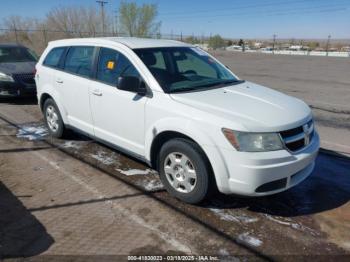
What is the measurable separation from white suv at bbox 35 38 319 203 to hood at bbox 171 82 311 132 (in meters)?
0.01

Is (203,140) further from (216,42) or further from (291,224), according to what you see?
(216,42)

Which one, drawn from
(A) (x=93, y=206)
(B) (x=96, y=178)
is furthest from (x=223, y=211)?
(B) (x=96, y=178)

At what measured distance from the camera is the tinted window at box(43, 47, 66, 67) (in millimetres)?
5973

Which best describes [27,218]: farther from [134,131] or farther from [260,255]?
[260,255]

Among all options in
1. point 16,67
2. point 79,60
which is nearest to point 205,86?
point 79,60

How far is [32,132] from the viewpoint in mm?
6797

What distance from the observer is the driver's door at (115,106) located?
172 inches

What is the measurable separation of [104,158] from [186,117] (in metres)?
2.12

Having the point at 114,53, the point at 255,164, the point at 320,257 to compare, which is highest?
the point at 114,53

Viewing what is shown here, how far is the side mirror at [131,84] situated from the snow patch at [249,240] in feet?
6.48

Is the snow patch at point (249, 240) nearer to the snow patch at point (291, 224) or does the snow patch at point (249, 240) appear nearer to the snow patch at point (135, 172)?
the snow patch at point (291, 224)

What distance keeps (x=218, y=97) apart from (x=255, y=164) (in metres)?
1.03

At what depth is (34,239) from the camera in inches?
131

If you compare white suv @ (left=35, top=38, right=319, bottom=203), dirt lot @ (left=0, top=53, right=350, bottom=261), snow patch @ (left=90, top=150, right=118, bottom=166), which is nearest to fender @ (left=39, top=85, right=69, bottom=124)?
white suv @ (left=35, top=38, right=319, bottom=203)
